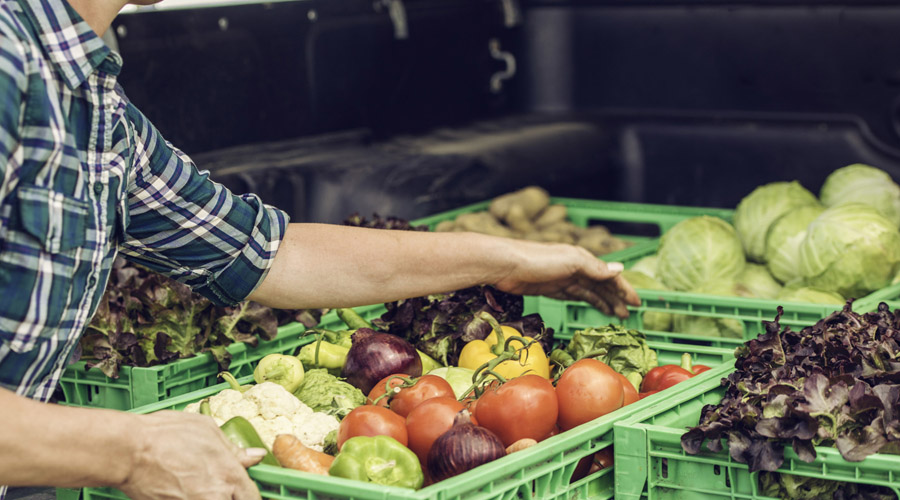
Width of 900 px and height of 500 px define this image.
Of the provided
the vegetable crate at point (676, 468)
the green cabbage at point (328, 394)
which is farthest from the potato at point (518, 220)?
the vegetable crate at point (676, 468)

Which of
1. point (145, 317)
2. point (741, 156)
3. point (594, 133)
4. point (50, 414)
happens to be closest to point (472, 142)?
point (594, 133)

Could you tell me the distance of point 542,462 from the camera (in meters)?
2.03

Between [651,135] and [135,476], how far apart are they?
367 cm

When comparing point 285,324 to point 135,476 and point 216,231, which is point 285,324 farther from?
point 135,476

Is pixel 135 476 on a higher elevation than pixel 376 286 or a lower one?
lower

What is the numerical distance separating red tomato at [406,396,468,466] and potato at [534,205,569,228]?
2.23 metres

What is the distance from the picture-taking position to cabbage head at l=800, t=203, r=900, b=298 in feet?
11.2

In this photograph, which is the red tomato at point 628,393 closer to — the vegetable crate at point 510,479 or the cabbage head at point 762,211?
the vegetable crate at point 510,479

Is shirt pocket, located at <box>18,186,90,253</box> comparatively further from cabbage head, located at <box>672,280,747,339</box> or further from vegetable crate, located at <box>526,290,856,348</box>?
cabbage head, located at <box>672,280,747,339</box>

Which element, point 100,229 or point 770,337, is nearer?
point 100,229

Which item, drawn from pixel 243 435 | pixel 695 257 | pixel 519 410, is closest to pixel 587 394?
pixel 519 410

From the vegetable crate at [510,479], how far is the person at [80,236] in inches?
3.1

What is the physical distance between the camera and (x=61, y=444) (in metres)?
1.59

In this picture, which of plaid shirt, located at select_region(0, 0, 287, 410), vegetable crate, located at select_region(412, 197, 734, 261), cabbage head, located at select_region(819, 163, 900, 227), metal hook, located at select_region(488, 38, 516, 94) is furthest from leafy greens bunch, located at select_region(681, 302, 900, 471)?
metal hook, located at select_region(488, 38, 516, 94)
